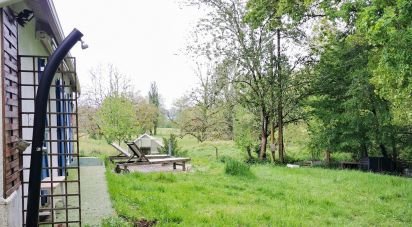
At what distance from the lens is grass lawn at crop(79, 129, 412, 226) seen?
19.7 feet

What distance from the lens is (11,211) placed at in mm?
3674

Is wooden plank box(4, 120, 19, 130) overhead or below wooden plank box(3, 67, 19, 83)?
below

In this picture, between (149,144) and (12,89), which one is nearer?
(12,89)

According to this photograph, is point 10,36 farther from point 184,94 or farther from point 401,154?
point 184,94

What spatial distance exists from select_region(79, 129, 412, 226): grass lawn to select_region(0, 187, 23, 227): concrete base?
1051 mm

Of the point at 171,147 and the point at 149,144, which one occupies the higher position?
the point at 149,144

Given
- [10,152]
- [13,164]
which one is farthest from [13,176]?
[10,152]

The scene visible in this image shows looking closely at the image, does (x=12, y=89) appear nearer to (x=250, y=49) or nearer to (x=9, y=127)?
(x=9, y=127)

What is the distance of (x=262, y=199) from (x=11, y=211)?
516cm

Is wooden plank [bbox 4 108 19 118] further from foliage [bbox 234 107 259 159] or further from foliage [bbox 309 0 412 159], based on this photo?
foliage [bbox 234 107 259 159]

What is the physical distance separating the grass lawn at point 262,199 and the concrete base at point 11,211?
1.05 m

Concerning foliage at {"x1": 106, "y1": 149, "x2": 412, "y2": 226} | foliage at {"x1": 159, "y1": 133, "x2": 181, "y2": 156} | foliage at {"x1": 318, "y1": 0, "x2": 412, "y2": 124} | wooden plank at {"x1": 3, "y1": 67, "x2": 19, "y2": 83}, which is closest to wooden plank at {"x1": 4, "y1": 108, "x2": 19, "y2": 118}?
wooden plank at {"x1": 3, "y1": 67, "x2": 19, "y2": 83}

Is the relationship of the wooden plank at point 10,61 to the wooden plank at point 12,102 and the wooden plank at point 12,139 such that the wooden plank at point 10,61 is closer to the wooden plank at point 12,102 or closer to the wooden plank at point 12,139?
the wooden plank at point 12,102

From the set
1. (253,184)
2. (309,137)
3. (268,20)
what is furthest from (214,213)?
(309,137)
